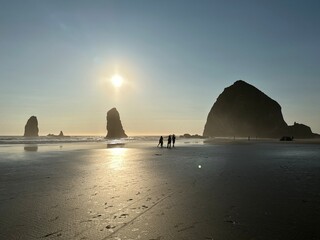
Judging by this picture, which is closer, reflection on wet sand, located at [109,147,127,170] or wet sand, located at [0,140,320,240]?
wet sand, located at [0,140,320,240]

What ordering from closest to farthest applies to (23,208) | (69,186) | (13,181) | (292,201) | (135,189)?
1. (23,208)
2. (292,201)
3. (135,189)
4. (69,186)
5. (13,181)

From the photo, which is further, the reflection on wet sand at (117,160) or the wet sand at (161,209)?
the reflection on wet sand at (117,160)

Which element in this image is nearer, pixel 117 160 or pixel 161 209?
pixel 161 209

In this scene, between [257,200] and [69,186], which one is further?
[69,186]

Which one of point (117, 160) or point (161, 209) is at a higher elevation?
point (117, 160)

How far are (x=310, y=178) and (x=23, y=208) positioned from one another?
12.6m

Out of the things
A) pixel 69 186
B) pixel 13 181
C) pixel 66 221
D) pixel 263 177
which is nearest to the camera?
pixel 66 221

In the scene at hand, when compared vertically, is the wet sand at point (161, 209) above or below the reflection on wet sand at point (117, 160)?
below

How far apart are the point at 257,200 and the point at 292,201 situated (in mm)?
1080

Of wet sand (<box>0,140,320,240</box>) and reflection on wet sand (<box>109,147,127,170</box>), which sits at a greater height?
reflection on wet sand (<box>109,147,127,170</box>)

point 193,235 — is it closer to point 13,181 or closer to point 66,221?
point 66,221

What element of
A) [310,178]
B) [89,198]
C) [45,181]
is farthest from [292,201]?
[45,181]

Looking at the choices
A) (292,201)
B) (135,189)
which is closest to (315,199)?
(292,201)

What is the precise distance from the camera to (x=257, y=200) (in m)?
8.56
